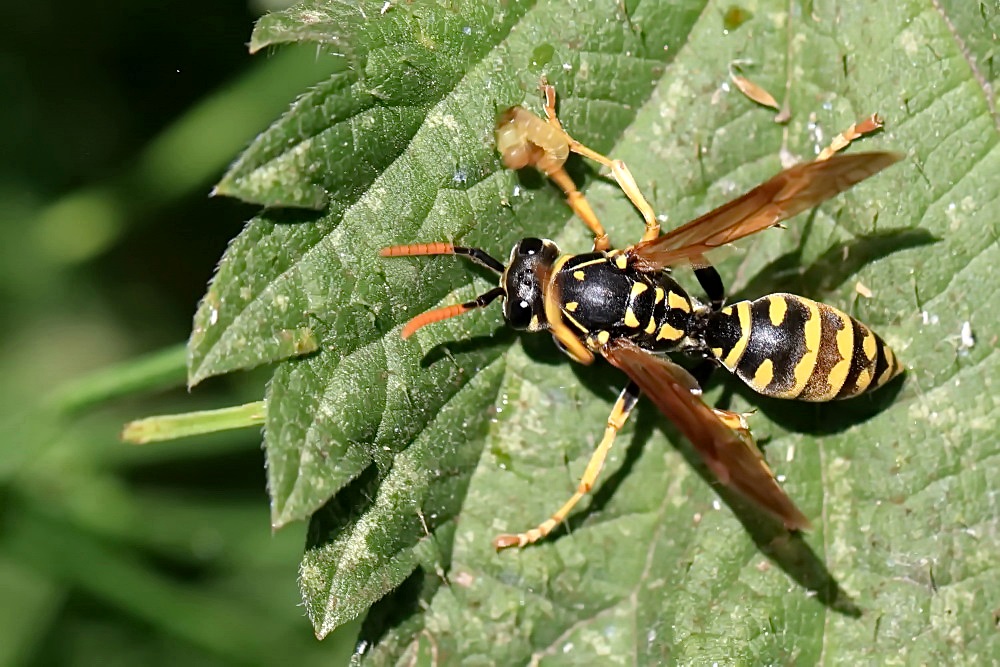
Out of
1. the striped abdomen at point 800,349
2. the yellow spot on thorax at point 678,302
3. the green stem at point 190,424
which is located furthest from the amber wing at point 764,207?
the green stem at point 190,424

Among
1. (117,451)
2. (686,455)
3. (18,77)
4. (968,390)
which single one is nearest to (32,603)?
(117,451)

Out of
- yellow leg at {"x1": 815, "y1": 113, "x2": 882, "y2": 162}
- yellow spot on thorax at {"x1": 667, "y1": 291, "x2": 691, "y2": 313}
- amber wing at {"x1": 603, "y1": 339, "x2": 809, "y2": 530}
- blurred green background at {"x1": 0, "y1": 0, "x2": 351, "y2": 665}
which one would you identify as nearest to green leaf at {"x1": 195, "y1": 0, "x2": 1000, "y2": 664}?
yellow leg at {"x1": 815, "y1": 113, "x2": 882, "y2": 162}

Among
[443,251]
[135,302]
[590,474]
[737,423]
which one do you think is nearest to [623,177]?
[443,251]

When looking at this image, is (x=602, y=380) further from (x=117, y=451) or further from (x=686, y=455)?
(x=117, y=451)

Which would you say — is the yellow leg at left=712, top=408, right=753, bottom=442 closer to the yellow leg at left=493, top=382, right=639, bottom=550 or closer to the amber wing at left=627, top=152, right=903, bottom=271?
the yellow leg at left=493, top=382, right=639, bottom=550

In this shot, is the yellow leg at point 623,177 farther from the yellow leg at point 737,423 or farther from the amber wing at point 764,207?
the yellow leg at point 737,423

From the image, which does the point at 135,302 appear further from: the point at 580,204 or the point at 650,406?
the point at 650,406

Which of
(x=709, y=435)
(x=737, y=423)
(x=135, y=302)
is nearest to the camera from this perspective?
(x=709, y=435)
